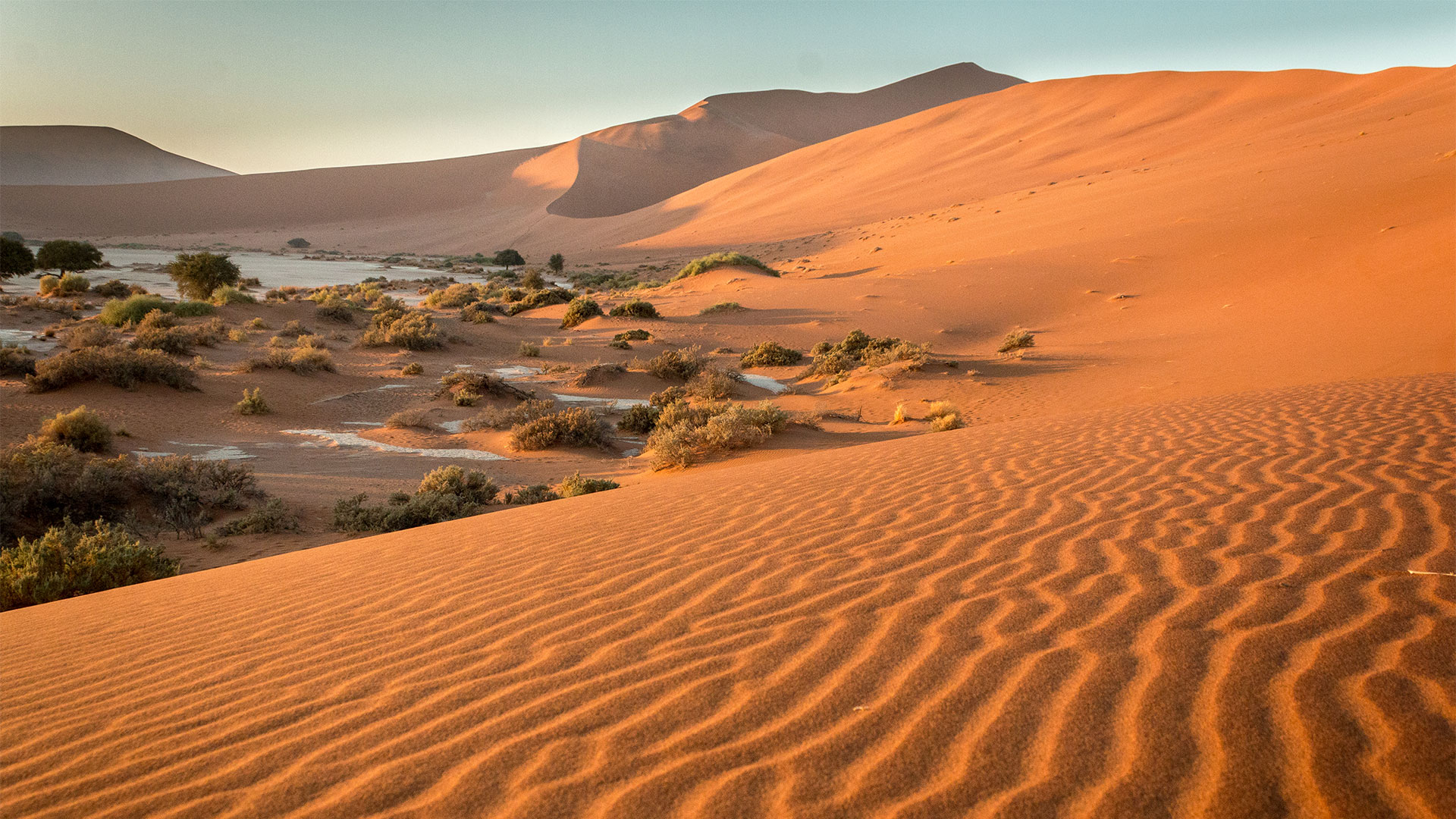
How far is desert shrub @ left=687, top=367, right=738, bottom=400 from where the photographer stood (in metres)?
13.6

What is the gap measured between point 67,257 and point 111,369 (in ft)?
87.5

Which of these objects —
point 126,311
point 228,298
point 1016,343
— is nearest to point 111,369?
point 126,311

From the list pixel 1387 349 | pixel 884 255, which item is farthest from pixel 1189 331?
pixel 884 255

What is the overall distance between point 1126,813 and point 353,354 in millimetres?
18527

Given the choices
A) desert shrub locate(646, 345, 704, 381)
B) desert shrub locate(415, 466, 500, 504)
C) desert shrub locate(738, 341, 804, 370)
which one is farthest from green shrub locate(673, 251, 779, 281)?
desert shrub locate(415, 466, 500, 504)

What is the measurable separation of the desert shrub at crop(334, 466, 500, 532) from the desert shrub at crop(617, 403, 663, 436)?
427cm

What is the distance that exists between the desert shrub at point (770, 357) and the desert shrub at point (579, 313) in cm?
590

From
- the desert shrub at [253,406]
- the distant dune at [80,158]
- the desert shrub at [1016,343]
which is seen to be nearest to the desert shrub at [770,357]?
the desert shrub at [1016,343]

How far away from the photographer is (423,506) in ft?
22.7

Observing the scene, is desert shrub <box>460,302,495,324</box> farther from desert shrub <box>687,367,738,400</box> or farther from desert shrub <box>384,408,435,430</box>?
desert shrub <box>384,408,435,430</box>

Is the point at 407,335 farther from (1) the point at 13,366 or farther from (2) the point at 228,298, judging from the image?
(2) the point at 228,298

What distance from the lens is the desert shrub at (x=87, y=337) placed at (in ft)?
48.2

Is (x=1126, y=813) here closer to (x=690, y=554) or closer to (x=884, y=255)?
(x=690, y=554)

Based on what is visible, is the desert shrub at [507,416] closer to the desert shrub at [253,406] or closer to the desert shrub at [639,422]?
the desert shrub at [639,422]
